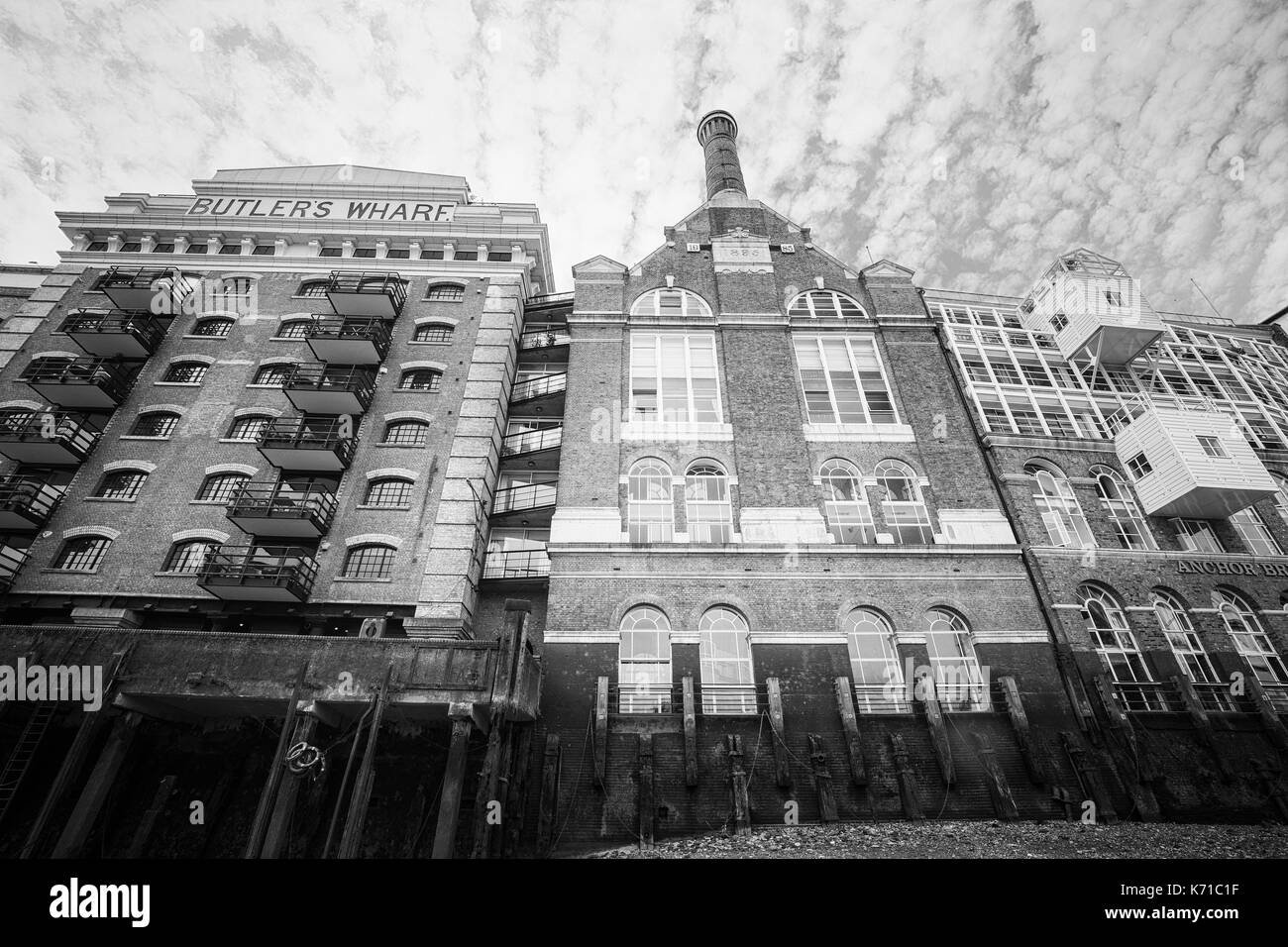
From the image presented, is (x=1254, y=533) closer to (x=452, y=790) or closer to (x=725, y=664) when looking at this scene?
(x=725, y=664)

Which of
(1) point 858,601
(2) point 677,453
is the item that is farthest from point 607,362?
(1) point 858,601

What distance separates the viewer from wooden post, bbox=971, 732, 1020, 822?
50.0 feet

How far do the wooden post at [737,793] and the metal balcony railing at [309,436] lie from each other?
642 inches

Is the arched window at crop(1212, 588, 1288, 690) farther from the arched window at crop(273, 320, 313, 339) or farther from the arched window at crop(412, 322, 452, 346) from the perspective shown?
the arched window at crop(273, 320, 313, 339)

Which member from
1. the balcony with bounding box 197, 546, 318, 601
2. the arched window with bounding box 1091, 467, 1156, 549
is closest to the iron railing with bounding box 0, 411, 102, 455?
the balcony with bounding box 197, 546, 318, 601

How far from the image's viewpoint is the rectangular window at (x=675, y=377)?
22.8 metres

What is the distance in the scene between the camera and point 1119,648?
18953 mm

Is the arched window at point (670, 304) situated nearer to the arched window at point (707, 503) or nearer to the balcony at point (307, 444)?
the arched window at point (707, 503)

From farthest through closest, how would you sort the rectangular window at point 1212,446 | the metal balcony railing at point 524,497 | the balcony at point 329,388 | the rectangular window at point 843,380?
1. the rectangular window at point 843,380
2. the metal balcony railing at point 524,497
3. the balcony at point 329,388
4. the rectangular window at point 1212,446

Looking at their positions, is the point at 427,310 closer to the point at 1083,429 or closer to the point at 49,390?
the point at 49,390

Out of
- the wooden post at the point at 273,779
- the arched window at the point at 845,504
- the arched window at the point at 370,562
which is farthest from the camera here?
the arched window at the point at 845,504

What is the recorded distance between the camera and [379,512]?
20922 millimetres

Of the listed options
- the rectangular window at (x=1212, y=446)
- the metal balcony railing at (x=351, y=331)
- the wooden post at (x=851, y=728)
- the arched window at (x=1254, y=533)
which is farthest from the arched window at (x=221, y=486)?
the arched window at (x=1254, y=533)

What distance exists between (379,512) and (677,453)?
34.8 feet
